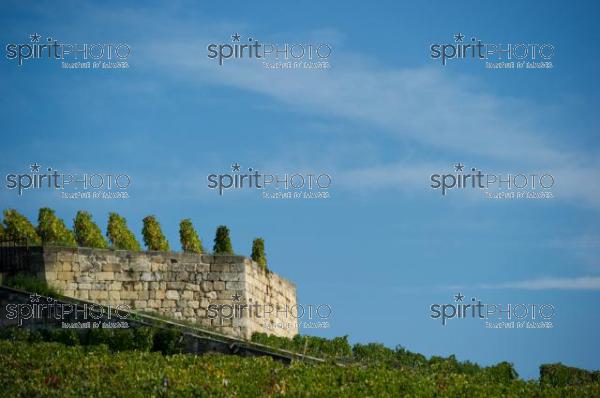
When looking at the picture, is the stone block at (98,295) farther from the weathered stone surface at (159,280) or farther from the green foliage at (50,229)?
the green foliage at (50,229)

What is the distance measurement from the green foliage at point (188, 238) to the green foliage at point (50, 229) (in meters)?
3.49

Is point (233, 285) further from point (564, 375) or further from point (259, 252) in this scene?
point (564, 375)

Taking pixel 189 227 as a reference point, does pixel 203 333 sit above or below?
below

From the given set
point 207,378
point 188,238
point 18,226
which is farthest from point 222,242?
point 207,378

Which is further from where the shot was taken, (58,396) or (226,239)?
(226,239)

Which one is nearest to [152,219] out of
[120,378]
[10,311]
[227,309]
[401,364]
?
[227,309]

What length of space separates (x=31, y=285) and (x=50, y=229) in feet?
14.3

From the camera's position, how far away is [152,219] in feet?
151

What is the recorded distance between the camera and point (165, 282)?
144 feet

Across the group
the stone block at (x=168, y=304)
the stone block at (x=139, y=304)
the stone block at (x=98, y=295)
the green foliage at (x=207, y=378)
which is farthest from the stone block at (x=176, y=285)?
the green foliage at (x=207, y=378)

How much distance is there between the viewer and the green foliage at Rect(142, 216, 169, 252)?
151 feet

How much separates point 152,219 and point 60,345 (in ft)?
29.2

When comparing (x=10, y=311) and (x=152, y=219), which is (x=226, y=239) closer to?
(x=152, y=219)

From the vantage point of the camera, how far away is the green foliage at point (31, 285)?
40.8m
